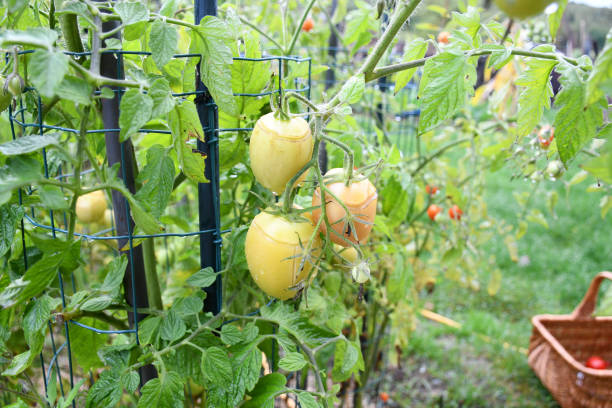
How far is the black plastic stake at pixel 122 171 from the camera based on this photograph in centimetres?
67

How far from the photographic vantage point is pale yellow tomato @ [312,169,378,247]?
601 millimetres

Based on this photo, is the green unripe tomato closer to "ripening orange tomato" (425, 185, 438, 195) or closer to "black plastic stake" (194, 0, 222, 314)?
"black plastic stake" (194, 0, 222, 314)

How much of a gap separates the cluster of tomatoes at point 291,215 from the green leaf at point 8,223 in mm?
270

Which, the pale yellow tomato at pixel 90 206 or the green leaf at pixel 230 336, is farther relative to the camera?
the pale yellow tomato at pixel 90 206

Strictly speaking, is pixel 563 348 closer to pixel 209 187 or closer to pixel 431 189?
pixel 431 189

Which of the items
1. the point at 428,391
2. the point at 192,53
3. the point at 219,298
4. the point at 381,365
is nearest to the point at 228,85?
the point at 192,53

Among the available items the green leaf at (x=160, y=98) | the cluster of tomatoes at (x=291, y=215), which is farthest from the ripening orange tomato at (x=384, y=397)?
the green leaf at (x=160, y=98)

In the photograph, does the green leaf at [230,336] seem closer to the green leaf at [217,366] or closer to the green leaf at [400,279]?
the green leaf at [217,366]

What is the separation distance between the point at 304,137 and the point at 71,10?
10.6 inches

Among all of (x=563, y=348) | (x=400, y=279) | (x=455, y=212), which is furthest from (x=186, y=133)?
(x=563, y=348)

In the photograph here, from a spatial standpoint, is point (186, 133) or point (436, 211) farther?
point (436, 211)

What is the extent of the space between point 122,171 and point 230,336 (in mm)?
266

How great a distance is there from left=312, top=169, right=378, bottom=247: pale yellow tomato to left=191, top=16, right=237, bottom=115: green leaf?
150 millimetres

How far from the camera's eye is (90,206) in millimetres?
977
